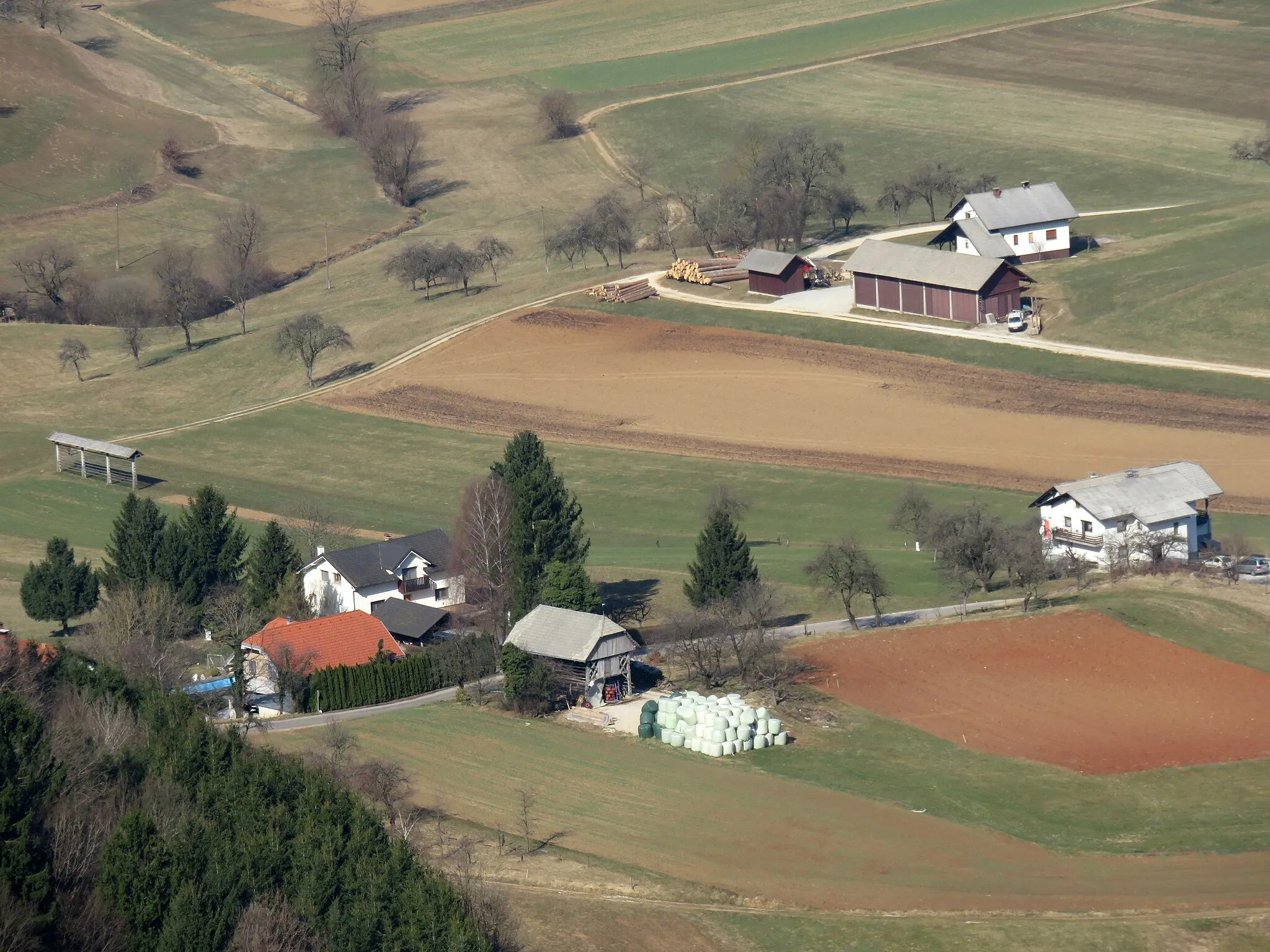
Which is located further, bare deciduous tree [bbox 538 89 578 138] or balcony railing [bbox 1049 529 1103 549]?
bare deciduous tree [bbox 538 89 578 138]

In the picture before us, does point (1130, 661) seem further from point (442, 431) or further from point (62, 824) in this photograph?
point (442, 431)

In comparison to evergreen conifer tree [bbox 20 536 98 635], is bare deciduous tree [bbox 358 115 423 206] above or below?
above

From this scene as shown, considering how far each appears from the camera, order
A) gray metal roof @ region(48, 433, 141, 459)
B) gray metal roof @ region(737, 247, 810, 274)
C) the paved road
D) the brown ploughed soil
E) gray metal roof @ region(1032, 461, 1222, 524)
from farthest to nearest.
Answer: gray metal roof @ region(737, 247, 810, 274), gray metal roof @ region(48, 433, 141, 459), gray metal roof @ region(1032, 461, 1222, 524), the paved road, the brown ploughed soil

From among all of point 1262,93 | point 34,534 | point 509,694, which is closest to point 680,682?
point 509,694

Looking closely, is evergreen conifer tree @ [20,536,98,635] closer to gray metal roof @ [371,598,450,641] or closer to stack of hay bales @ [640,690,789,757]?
gray metal roof @ [371,598,450,641]

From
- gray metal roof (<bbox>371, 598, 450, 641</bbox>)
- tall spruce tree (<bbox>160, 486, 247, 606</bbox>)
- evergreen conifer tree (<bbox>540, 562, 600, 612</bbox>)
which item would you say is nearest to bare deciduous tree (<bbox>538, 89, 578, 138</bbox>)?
tall spruce tree (<bbox>160, 486, 247, 606</bbox>)

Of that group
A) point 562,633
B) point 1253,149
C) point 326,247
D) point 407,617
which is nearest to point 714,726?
point 562,633
